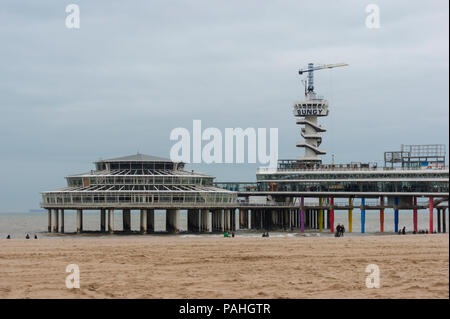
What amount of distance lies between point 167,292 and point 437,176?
54150 mm

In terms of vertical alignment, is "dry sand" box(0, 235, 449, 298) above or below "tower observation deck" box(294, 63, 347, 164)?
below

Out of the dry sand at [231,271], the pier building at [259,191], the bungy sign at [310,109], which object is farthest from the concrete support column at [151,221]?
the dry sand at [231,271]

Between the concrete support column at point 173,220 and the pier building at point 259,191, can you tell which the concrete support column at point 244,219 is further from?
the concrete support column at point 173,220

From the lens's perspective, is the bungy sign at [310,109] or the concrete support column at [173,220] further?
the bungy sign at [310,109]

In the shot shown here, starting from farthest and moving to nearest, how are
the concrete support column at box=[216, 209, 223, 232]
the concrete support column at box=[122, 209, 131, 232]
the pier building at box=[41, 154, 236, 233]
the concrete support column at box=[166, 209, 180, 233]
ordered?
1. the concrete support column at box=[122, 209, 131, 232]
2. the concrete support column at box=[216, 209, 223, 232]
3. the concrete support column at box=[166, 209, 180, 233]
4. the pier building at box=[41, 154, 236, 233]

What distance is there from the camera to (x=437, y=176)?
73688mm

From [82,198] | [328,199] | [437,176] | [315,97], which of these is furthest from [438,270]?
[315,97]

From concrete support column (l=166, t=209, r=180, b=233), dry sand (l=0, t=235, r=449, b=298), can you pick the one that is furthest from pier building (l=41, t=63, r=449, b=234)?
dry sand (l=0, t=235, r=449, b=298)

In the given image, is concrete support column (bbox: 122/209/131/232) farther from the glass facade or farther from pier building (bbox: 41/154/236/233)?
the glass facade

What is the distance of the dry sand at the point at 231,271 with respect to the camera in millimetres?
24625

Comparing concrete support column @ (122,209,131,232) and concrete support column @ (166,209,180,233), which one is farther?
concrete support column @ (122,209,131,232)

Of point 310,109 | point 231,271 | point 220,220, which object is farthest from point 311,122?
point 231,271

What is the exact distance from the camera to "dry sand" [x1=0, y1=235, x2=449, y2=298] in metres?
24.6
